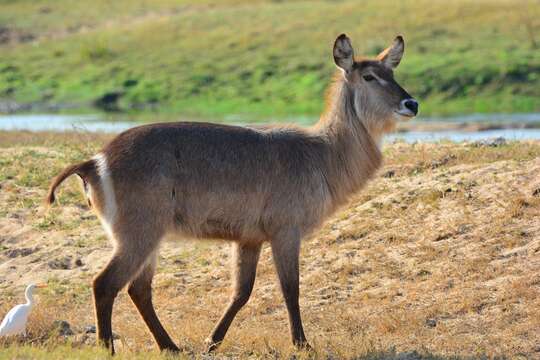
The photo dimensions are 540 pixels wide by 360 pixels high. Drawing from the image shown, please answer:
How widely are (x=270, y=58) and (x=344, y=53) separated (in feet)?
80.4

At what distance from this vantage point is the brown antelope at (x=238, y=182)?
704cm

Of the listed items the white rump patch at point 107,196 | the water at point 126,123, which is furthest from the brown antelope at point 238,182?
the water at point 126,123

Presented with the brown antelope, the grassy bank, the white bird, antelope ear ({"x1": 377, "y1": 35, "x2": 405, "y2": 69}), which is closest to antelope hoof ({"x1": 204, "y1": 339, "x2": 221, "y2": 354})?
the brown antelope

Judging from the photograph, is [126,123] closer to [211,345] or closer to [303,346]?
[211,345]

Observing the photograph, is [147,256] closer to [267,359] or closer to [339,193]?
[267,359]

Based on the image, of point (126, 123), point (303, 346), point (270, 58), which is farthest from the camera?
point (270, 58)

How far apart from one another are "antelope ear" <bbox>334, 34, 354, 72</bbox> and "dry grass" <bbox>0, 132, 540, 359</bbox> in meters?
1.72

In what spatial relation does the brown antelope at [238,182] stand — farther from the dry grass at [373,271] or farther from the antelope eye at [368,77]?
the dry grass at [373,271]

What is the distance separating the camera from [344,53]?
8008 mm

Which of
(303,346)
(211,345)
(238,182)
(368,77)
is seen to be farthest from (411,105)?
(211,345)

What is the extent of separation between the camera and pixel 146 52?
35688 millimetres

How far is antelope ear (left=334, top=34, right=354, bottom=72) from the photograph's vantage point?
7941 millimetres

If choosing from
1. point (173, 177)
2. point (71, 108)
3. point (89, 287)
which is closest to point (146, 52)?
point (71, 108)

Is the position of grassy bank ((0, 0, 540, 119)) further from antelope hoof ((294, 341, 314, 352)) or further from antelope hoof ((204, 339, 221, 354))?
antelope hoof ((294, 341, 314, 352))
